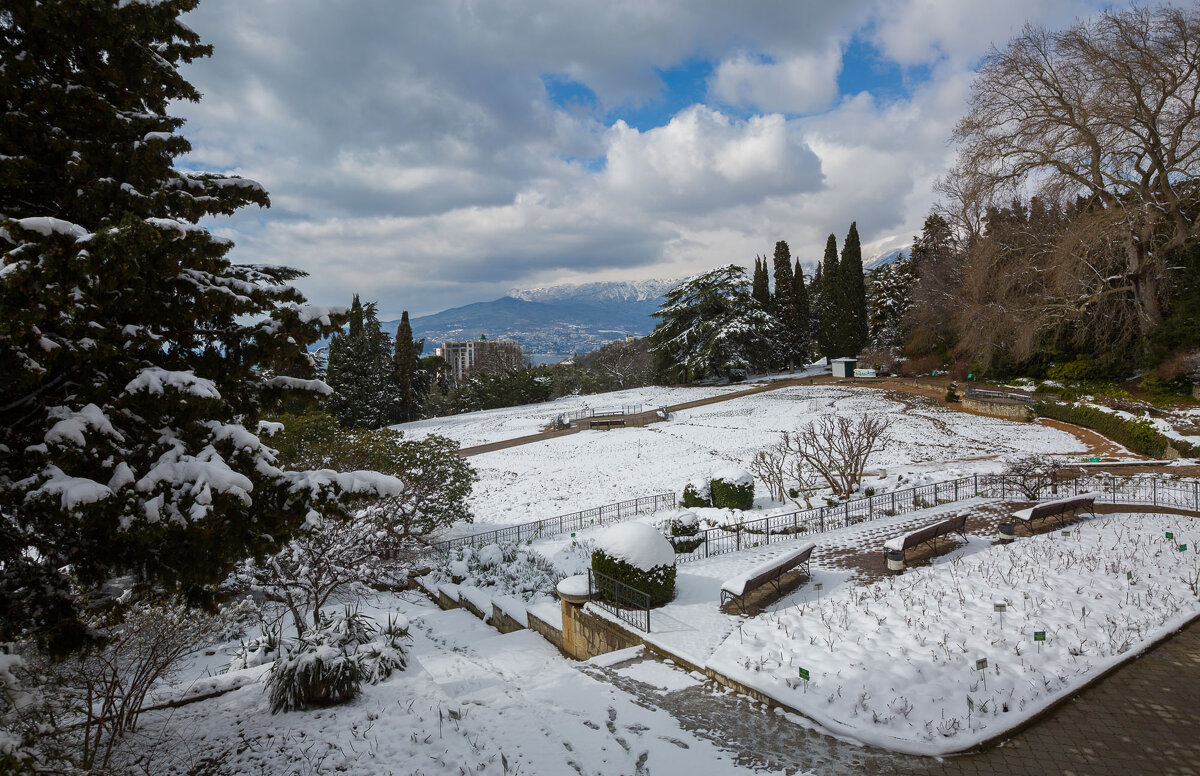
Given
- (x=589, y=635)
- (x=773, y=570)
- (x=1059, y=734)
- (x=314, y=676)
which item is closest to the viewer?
(x=1059, y=734)

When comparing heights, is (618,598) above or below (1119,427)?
below

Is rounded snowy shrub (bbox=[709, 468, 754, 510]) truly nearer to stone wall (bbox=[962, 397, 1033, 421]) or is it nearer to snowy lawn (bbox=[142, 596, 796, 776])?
snowy lawn (bbox=[142, 596, 796, 776])

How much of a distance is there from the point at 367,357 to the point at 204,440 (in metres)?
45.8

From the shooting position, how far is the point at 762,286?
61.5 meters

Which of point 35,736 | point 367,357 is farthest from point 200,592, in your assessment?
point 367,357

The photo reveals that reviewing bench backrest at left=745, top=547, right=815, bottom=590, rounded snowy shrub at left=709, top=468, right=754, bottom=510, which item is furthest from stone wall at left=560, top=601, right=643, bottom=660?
rounded snowy shrub at left=709, top=468, right=754, bottom=510

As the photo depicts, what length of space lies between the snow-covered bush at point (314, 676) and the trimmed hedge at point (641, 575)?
13.4ft

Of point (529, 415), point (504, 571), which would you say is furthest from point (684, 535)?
point (529, 415)

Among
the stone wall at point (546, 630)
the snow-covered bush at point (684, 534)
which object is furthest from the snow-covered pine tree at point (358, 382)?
the stone wall at point (546, 630)

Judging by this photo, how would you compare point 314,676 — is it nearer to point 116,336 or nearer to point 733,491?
point 116,336

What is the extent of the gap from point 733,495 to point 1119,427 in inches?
705

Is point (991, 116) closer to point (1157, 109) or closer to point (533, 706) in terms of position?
point (1157, 109)

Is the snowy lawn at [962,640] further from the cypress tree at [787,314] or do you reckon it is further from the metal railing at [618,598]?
the cypress tree at [787,314]

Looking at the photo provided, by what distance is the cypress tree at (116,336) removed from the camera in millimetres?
4090
